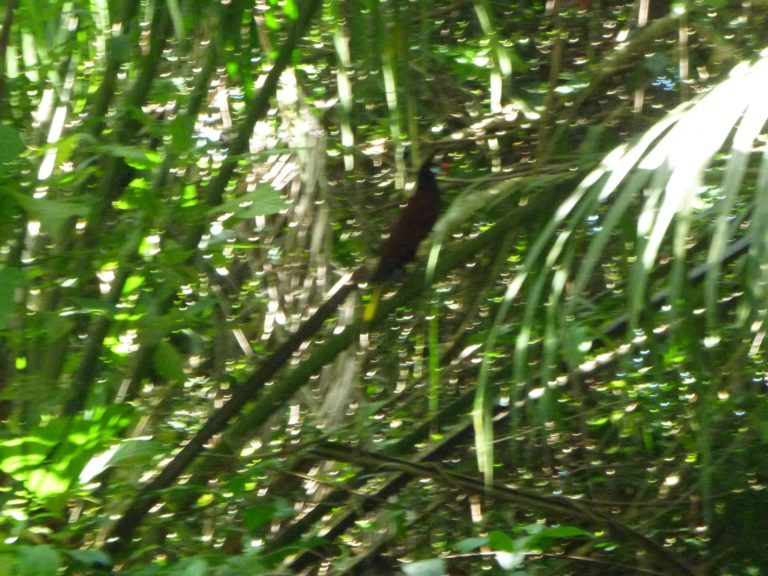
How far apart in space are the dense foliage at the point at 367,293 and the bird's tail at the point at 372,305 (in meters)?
0.02

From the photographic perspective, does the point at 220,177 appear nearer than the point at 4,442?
No

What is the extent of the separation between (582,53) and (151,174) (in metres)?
1.19

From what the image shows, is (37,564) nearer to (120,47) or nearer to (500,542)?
(500,542)

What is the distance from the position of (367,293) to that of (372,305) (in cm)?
16

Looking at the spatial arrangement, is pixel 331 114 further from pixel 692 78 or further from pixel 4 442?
pixel 4 442

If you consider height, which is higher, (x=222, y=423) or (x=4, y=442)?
(x=4, y=442)

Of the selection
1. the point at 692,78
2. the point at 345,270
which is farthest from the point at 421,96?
the point at 692,78

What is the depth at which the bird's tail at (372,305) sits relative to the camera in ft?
5.13

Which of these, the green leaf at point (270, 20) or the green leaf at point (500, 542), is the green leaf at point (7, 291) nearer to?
the green leaf at point (500, 542)

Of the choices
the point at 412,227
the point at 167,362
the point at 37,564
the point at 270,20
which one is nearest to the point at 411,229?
the point at 412,227

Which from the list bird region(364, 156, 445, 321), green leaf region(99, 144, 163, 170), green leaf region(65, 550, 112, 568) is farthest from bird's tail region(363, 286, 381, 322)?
green leaf region(65, 550, 112, 568)

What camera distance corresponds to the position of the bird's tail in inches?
61.6

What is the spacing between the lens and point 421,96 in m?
2.10

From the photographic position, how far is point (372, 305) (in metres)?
1.62
